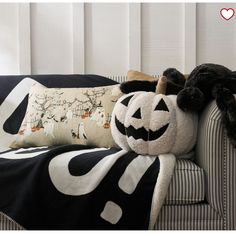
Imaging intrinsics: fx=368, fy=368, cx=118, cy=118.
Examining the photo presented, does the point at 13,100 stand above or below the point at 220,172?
above

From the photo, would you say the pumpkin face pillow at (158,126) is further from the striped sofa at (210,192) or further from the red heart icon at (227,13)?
the red heart icon at (227,13)

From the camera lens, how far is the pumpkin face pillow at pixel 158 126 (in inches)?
51.4

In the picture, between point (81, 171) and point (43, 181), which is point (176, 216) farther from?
point (43, 181)

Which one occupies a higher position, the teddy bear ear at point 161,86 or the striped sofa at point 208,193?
the teddy bear ear at point 161,86

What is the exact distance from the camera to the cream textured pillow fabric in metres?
1.60

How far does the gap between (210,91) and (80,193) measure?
597 mm

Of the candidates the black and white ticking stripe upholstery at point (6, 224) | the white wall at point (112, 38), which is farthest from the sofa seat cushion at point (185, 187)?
the white wall at point (112, 38)

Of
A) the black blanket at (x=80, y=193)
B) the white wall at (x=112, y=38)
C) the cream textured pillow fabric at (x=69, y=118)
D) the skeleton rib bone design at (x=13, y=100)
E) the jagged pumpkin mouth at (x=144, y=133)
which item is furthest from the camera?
the white wall at (x=112, y=38)

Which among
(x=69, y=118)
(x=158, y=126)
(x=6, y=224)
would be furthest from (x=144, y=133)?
(x=6, y=224)

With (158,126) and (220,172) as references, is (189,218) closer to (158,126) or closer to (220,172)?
(220,172)

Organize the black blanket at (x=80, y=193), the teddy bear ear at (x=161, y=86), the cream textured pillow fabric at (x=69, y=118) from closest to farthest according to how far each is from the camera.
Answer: the black blanket at (x=80, y=193), the teddy bear ear at (x=161, y=86), the cream textured pillow fabric at (x=69, y=118)

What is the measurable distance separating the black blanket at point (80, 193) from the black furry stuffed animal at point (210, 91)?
0.26 metres

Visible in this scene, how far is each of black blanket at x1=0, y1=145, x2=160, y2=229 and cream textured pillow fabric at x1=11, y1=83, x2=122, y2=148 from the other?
0.34 metres

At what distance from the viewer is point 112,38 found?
221 centimetres
